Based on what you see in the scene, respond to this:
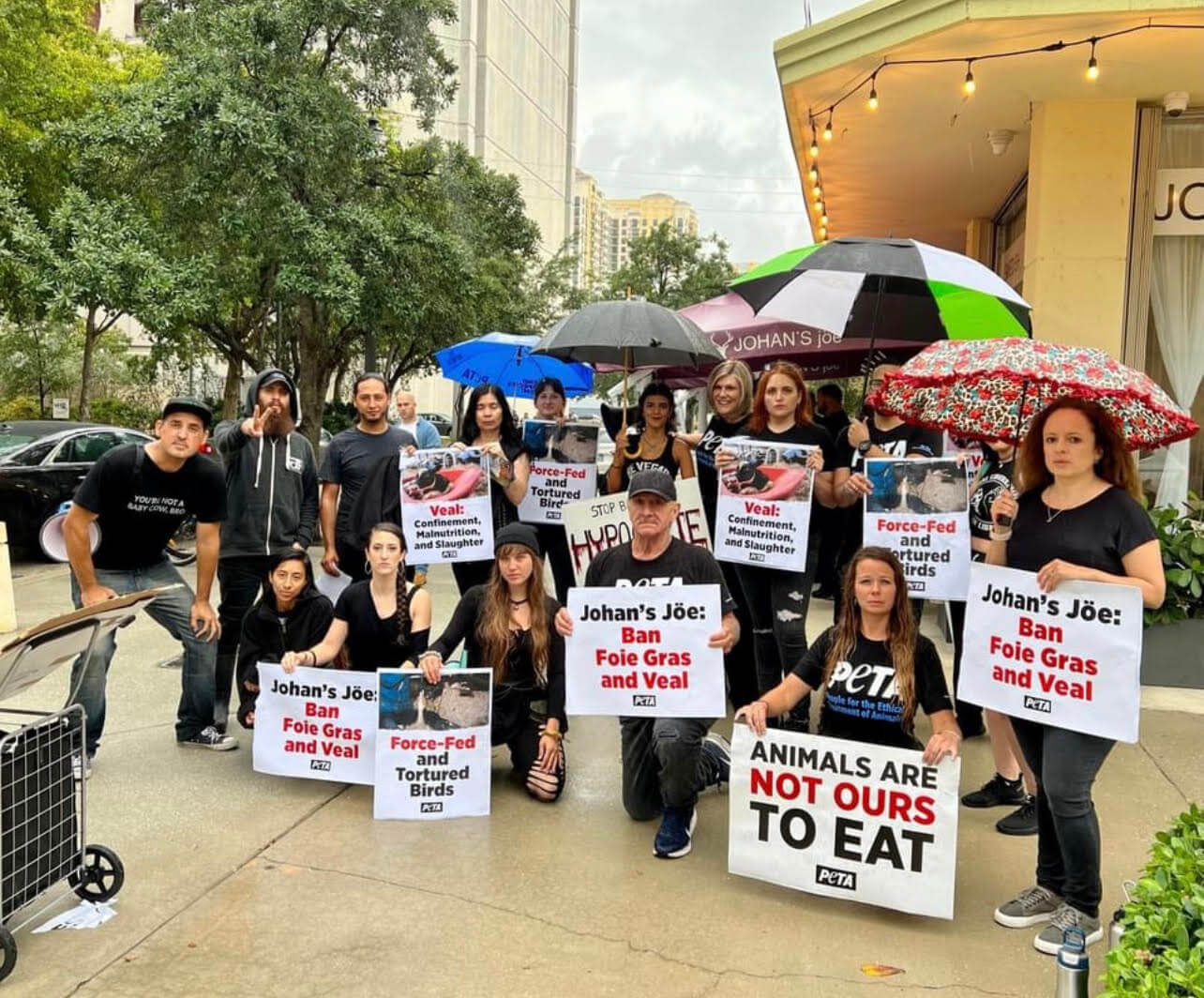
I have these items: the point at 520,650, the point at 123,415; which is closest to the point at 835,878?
the point at 520,650

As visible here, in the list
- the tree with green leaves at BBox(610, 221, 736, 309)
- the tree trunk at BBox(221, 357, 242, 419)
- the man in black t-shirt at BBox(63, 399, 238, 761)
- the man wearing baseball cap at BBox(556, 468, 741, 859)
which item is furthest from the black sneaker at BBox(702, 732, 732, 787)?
the tree with green leaves at BBox(610, 221, 736, 309)

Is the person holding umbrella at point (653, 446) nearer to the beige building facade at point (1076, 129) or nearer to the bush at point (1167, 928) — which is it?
the beige building facade at point (1076, 129)

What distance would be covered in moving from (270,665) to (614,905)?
197 centimetres

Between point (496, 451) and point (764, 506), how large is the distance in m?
1.60

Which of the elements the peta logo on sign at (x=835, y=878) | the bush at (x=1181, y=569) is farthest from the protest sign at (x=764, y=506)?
the bush at (x=1181, y=569)

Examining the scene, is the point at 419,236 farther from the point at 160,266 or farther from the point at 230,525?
the point at 230,525

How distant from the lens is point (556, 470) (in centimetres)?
655

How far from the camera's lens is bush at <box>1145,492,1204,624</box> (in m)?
6.97

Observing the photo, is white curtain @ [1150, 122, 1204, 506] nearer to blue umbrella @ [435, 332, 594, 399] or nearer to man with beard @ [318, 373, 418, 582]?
blue umbrella @ [435, 332, 594, 399]

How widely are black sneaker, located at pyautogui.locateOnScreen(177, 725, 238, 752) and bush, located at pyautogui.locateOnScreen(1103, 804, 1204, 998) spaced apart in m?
4.19

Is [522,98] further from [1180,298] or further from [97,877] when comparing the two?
[97,877]

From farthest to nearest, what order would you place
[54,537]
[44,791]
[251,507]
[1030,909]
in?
1. [54,537]
2. [251,507]
3. [1030,909]
4. [44,791]

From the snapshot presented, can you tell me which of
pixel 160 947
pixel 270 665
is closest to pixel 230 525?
pixel 270 665

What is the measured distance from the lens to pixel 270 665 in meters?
4.84
